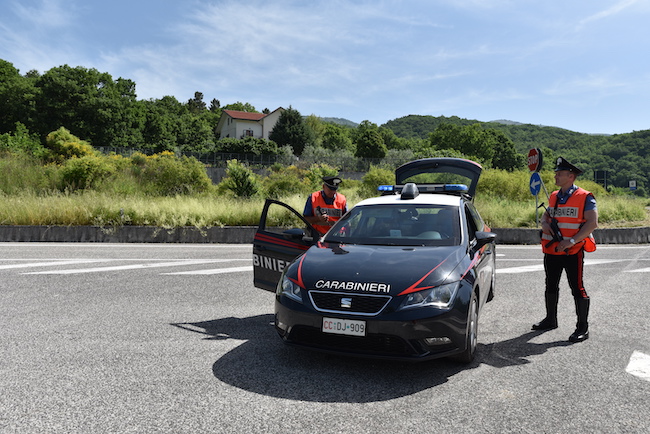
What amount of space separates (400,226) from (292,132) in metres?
76.1

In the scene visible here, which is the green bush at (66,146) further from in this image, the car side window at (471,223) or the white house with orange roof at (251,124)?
the white house with orange roof at (251,124)

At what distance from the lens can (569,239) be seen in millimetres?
5078

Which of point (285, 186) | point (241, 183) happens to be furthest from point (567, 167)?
point (285, 186)

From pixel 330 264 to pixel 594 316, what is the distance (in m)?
3.70

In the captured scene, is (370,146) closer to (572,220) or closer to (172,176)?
(172,176)

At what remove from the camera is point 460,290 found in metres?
4.03

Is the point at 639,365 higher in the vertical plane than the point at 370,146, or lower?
lower

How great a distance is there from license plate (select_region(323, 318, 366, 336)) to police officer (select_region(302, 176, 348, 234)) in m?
3.36

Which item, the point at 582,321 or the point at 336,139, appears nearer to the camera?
the point at 582,321

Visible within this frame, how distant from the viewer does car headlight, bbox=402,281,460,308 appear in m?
3.81

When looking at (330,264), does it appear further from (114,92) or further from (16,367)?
(114,92)

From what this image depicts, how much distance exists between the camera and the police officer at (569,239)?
16.7ft

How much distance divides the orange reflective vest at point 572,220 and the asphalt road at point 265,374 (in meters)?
0.90

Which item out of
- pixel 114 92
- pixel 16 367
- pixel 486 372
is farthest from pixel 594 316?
pixel 114 92
